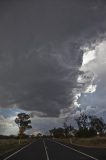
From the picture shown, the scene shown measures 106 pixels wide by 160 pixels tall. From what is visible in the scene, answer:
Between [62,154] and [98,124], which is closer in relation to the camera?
[62,154]

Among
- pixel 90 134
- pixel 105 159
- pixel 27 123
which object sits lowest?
pixel 105 159

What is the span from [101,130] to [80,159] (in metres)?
128

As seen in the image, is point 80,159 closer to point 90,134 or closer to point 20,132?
point 90,134

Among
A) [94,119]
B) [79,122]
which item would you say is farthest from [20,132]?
[94,119]

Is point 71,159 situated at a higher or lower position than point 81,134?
lower

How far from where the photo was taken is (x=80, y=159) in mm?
20281

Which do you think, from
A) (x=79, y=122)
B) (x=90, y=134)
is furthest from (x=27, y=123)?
(x=90, y=134)

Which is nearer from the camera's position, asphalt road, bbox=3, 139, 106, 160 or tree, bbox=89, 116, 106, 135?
asphalt road, bbox=3, 139, 106, 160

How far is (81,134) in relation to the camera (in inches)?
4685

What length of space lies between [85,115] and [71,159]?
375 feet

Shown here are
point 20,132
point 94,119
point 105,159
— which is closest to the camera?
point 105,159

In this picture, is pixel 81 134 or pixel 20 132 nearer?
pixel 81 134

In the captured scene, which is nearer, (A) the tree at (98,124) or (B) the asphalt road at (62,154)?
(B) the asphalt road at (62,154)

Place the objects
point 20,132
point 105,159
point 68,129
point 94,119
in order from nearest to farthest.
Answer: point 105,159, point 20,132, point 94,119, point 68,129
